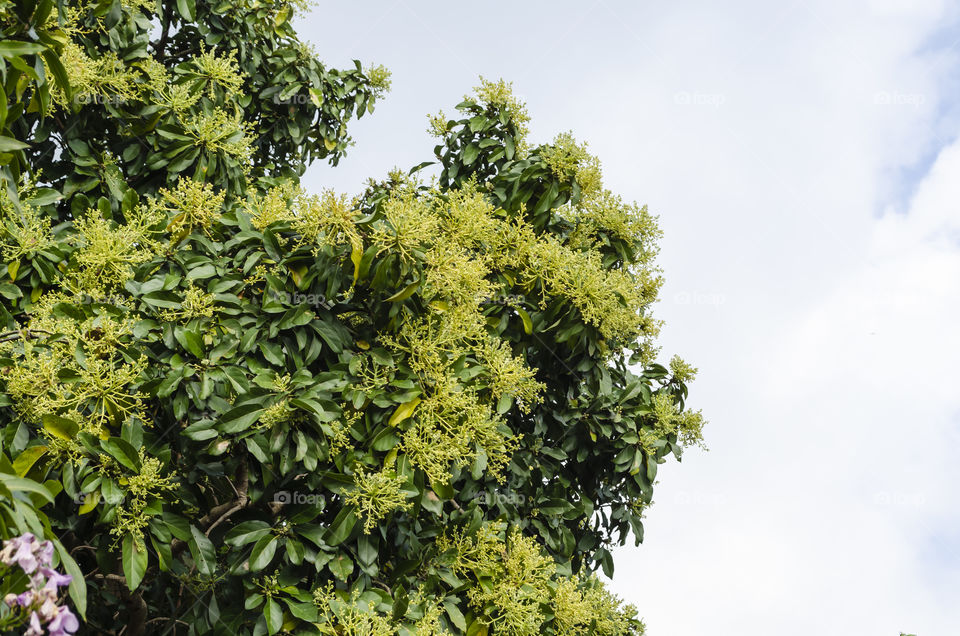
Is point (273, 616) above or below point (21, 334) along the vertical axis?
below

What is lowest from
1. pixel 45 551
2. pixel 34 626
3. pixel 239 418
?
pixel 34 626

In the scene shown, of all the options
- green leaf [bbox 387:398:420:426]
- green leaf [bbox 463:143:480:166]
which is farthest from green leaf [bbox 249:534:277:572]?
green leaf [bbox 463:143:480:166]

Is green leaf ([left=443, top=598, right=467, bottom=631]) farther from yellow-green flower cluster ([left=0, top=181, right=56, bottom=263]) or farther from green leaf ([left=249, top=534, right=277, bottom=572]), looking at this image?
yellow-green flower cluster ([left=0, top=181, right=56, bottom=263])

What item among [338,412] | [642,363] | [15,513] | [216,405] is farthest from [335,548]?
[642,363]

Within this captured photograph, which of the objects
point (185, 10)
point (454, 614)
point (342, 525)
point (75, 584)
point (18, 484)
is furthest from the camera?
point (185, 10)

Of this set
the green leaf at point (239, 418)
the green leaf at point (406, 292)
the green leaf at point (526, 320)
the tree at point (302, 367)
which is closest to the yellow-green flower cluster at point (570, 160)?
the tree at point (302, 367)

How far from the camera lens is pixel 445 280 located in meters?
3.65

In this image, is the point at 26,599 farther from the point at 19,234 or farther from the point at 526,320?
the point at 526,320

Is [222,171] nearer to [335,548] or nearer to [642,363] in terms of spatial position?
[335,548]

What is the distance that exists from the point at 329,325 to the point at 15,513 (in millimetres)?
1761

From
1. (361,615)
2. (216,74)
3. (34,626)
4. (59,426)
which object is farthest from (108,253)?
(34,626)

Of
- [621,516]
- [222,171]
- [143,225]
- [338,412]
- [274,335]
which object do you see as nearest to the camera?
[338,412]

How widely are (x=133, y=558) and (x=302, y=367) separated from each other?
0.98 metres

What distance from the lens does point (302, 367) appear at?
3412 millimetres
